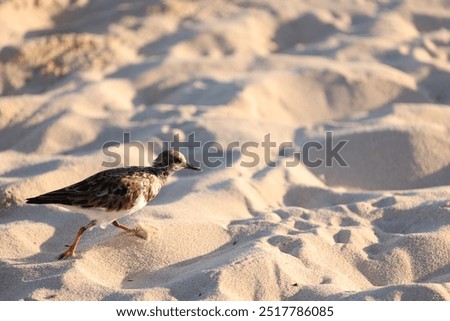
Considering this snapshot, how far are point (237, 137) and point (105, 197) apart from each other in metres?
2.17

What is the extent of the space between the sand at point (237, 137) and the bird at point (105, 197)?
18cm

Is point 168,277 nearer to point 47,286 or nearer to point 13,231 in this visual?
point 47,286

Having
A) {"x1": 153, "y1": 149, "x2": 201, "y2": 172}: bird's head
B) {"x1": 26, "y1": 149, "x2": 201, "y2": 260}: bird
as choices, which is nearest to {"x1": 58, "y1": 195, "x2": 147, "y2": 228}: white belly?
{"x1": 26, "y1": 149, "x2": 201, "y2": 260}: bird

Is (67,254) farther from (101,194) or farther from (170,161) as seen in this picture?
(170,161)

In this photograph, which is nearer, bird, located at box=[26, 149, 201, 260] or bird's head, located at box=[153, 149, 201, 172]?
bird, located at box=[26, 149, 201, 260]

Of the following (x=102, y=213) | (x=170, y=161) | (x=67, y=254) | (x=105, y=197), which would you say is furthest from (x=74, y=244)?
(x=170, y=161)

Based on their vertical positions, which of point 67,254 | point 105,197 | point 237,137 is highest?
point 105,197

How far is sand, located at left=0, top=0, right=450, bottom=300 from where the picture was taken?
4859mm

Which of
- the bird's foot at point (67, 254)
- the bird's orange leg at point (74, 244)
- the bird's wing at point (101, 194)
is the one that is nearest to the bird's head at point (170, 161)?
the bird's wing at point (101, 194)

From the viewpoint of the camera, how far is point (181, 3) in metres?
9.05

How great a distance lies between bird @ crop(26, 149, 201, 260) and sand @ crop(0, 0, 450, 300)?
0.59 feet

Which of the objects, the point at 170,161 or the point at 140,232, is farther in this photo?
the point at 170,161

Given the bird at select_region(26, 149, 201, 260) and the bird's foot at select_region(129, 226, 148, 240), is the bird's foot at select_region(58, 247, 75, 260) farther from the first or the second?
the bird's foot at select_region(129, 226, 148, 240)

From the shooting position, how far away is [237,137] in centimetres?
698
